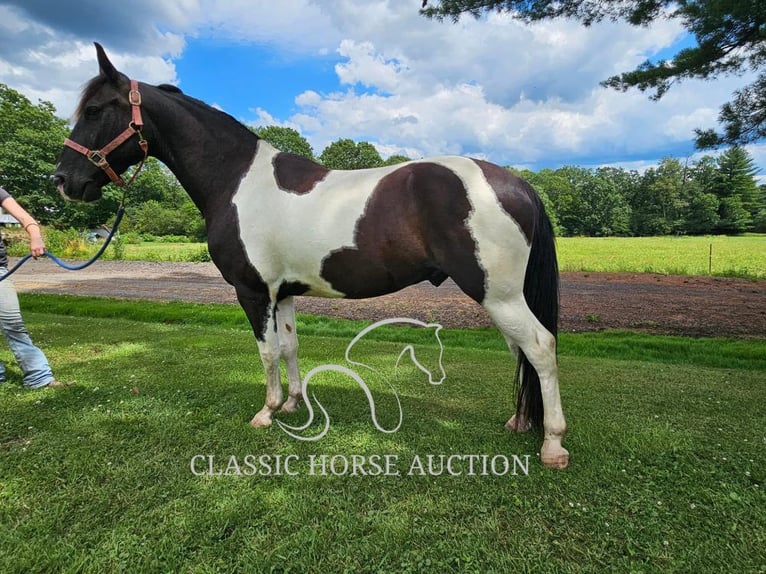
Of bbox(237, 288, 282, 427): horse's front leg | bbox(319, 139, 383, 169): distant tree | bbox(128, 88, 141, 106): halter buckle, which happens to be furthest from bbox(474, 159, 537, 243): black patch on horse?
bbox(319, 139, 383, 169): distant tree

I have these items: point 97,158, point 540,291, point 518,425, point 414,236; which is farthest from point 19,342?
point 540,291

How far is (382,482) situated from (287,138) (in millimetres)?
45571

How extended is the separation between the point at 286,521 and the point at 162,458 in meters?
1.01

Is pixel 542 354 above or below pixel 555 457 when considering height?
above

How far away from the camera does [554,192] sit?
212 feet

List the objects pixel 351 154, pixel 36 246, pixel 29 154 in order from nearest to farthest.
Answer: pixel 36 246, pixel 29 154, pixel 351 154

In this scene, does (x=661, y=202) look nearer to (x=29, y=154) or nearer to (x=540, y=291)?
(x=540, y=291)

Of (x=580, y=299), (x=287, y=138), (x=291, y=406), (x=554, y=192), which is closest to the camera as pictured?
(x=291, y=406)

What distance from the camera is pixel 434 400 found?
327 cm

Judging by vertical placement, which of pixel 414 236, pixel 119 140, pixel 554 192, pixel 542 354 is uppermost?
pixel 554 192

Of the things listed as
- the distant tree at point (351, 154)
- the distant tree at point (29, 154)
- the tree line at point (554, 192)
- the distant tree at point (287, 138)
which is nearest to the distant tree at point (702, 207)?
the tree line at point (554, 192)

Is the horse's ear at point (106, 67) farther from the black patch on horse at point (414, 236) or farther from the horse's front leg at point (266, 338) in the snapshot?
the black patch on horse at point (414, 236)

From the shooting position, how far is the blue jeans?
323 centimetres

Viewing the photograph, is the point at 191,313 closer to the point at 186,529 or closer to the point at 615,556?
the point at 186,529
